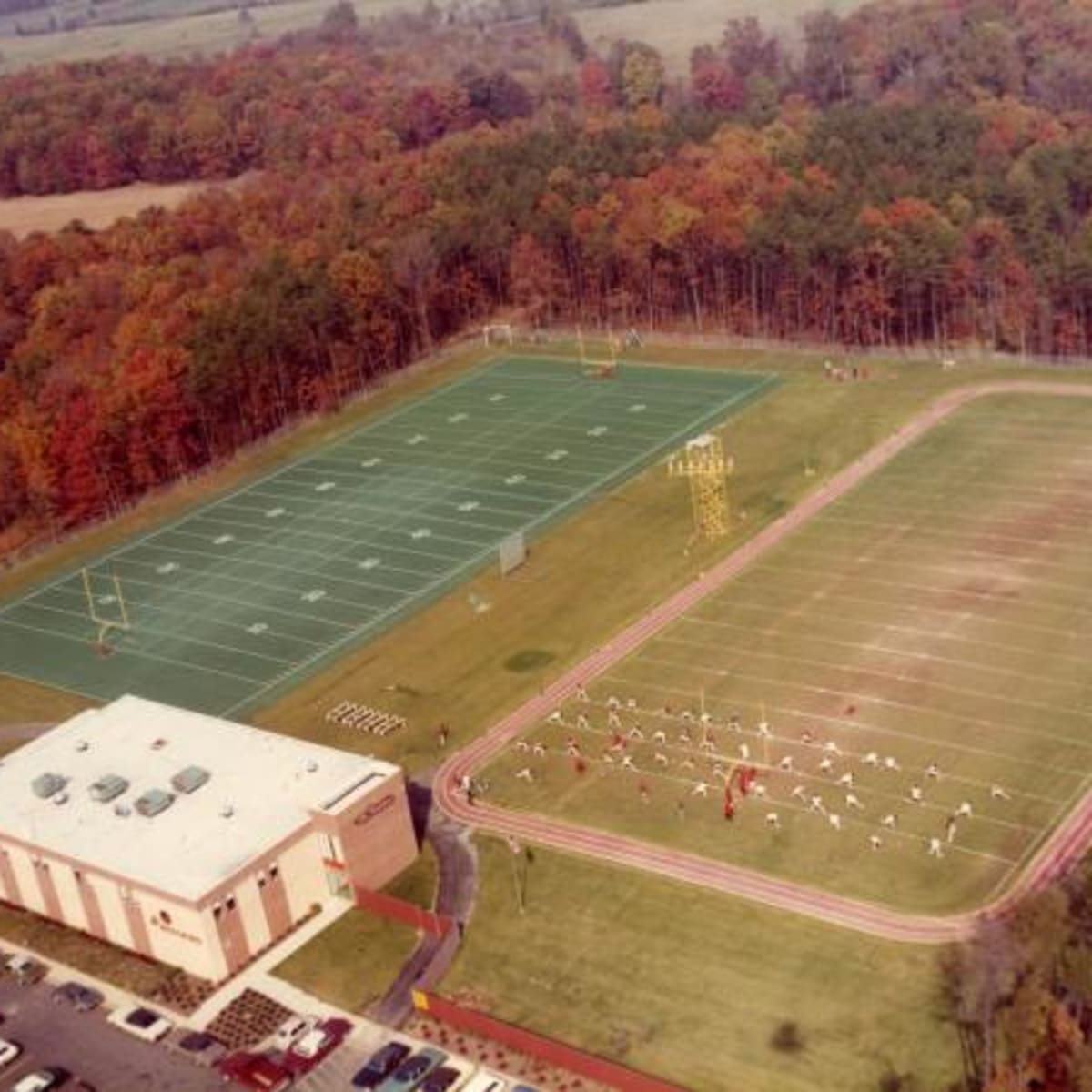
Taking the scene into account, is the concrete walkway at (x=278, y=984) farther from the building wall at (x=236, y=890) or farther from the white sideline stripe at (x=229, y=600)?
the white sideline stripe at (x=229, y=600)

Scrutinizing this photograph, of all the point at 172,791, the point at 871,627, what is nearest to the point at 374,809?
the point at 172,791

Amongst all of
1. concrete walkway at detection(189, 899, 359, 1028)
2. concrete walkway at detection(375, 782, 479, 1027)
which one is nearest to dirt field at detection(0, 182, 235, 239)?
concrete walkway at detection(375, 782, 479, 1027)

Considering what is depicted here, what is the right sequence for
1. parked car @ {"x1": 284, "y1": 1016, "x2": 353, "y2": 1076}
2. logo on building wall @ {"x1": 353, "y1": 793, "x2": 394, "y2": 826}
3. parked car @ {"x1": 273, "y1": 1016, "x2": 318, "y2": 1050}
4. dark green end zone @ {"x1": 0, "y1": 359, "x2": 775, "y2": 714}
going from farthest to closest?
dark green end zone @ {"x1": 0, "y1": 359, "x2": 775, "y2": 714}, logo on building wall @ {"x1": 353, "y1": 793, "x2": 394, "y2": 826}, parked car @ {"x1": 273, "y1": 1016, "x2": 318, "y2": 1050}, parked car @ {"x1": 284, "y1": 1016, "x2": 353, "y2": 1076}

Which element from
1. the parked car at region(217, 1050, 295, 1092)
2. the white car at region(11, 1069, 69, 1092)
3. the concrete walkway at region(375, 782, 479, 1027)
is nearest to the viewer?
the parked car at region(217, 1050, 295, 1092)

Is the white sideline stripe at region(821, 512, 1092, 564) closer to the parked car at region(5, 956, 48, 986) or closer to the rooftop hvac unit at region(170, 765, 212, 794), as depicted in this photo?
the rooftop hvac unit at region(170, 765, 212, 794)

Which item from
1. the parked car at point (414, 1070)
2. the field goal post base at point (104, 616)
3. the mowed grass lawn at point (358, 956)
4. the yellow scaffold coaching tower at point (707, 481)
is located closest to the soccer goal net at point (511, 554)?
the yellow scaffold coaching tower at point (707, 481)
